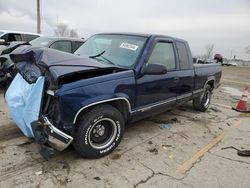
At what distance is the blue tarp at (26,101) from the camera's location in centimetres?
306

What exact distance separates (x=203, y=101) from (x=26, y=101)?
186 inches

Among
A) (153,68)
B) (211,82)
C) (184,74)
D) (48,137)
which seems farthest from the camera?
(211,82)

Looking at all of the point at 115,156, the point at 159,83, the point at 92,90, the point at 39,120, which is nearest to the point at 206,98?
the point at 159,83

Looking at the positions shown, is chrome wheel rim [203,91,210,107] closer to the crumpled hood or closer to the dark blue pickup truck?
the dark blue pickup truck

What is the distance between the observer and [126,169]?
10.5ft

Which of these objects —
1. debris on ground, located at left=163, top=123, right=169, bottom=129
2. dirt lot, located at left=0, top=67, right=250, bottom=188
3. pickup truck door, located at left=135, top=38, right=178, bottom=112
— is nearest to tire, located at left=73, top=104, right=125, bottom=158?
dirt lot, located at left=0, top=67, right=250, bottom=188

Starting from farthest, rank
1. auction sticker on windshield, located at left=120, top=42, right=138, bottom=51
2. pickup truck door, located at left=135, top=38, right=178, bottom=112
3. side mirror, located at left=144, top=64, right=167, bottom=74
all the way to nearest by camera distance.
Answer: auction sticker on windshield, located at left=120, top=42, right=138, bottom=51 < pickup truck door, located at left=135, top=38, right=178, bottom=112 < side mirror, located at left=144, top=64, right=167, bottom=74

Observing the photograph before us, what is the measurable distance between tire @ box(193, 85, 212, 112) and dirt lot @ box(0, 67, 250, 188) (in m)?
1.37

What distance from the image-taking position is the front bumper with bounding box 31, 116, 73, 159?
289 cm

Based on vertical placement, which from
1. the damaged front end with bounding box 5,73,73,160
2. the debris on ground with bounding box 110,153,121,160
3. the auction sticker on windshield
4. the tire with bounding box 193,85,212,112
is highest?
the auction sticker on windshield

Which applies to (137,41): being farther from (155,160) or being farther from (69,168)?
(69,168)

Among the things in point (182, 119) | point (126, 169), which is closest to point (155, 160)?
point (126, 169)

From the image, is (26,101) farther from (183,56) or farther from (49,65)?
(183,56)

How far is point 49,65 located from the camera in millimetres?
2977
